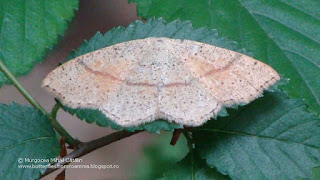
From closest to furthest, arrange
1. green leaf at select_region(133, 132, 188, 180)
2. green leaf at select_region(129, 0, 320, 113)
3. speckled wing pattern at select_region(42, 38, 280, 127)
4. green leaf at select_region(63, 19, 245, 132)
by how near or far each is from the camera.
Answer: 1. speckled wing pattern at select_region(42, 38, 280, 127)
2. green leaf at select_region(63, 19, 245, 132)
3. green leaf at select_region(129, 0, 320, 113)
4. green leaf at select_region(133, 132, 188, 180)

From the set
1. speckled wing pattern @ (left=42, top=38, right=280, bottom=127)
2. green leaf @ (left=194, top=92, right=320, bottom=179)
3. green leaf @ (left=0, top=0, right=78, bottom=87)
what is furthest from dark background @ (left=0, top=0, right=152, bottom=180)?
green leaf @ (left=194, top=92, right=320, bottom=179)

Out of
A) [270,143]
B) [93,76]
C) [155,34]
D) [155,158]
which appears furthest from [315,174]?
[93,76]

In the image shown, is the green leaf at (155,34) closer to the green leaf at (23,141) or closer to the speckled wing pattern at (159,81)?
the speckled wing pattern at (159,81)

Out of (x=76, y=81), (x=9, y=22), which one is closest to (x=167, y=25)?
(x=76, y=81)

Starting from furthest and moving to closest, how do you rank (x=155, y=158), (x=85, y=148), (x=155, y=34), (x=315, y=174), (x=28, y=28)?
(x=155, y=158) → (x=315, y=174) → (x=28, y=28) → (x=155, y=34) → (x=85, y=148)

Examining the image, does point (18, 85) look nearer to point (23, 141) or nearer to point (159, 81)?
point (23, 141)

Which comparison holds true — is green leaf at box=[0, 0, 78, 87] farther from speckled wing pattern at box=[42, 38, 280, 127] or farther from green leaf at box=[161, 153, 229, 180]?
green leaf at box=[161, 153, 229, 180]
